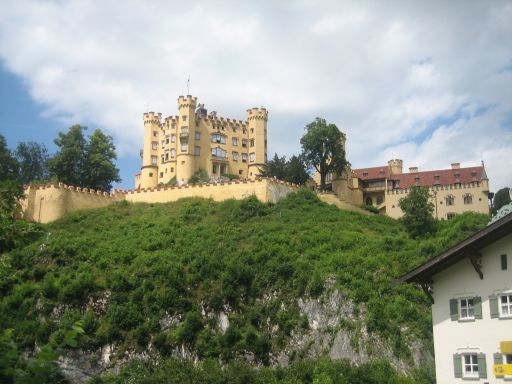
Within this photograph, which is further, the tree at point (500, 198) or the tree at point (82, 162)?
the tree at point (82, 162)

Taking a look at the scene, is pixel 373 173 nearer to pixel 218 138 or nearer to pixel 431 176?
pixel 431 176

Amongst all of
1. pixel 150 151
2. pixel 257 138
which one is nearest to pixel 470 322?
pixel 257 138

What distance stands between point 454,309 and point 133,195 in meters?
54.2

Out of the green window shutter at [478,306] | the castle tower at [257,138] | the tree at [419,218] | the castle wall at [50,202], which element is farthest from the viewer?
the castle tower at [257,138]

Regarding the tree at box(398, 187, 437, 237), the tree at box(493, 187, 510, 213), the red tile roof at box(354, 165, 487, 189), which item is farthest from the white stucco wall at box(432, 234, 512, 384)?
the red tile roof at box(354, 165, 487, 189)

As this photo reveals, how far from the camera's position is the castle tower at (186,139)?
8649 cm

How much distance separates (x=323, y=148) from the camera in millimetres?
79938

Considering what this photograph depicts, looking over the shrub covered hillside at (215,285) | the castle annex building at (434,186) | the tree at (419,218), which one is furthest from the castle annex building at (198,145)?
the tree at (419,218)

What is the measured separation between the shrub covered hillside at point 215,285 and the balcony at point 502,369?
13.3 m

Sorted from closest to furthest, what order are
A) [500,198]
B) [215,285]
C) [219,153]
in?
[215,285] < [500,198] < [219,153]

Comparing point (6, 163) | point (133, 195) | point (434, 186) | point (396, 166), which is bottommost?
point (133, 195)

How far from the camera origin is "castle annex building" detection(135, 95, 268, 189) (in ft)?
288

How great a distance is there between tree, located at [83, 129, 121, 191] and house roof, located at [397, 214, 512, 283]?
5953 cm

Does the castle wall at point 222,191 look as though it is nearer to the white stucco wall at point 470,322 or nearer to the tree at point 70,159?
the tree at point 70,159
